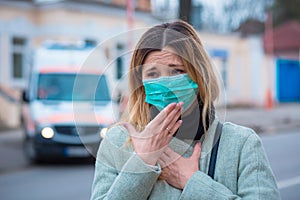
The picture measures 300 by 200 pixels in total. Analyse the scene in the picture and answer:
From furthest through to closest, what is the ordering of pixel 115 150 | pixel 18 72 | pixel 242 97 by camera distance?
1. pixel 242 97
2. pixel 18 72
3. pixel 115 150

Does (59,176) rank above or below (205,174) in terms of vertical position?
below

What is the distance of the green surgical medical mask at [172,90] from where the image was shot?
186 centimetres

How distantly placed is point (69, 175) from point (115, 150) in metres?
8.51

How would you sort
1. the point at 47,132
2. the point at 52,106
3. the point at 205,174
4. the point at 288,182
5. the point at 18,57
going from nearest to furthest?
the point at 205,174 < the point at 288,182 < the point at 47,132 < the point at 52,106 < the point at 18,57

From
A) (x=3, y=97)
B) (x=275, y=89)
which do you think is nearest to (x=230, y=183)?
(x=3, y=97)

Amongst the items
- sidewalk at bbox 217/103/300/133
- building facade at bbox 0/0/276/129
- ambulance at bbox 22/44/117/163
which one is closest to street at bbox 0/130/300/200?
ambulance at bbox 22/44/117/163

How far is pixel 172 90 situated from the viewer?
186 cm

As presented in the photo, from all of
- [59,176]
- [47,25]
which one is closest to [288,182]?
[59,176]

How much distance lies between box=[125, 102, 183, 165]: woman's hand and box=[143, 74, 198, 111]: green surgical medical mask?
0.07m

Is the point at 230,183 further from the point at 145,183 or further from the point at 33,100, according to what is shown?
the point at 33,100

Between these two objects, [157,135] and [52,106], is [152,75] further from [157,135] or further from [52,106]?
[52,106]

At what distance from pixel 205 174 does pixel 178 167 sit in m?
0.09

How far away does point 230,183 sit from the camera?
6.20ft

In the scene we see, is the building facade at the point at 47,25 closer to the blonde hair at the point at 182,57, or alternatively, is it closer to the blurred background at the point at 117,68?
the blurred background at the point at 117,68
